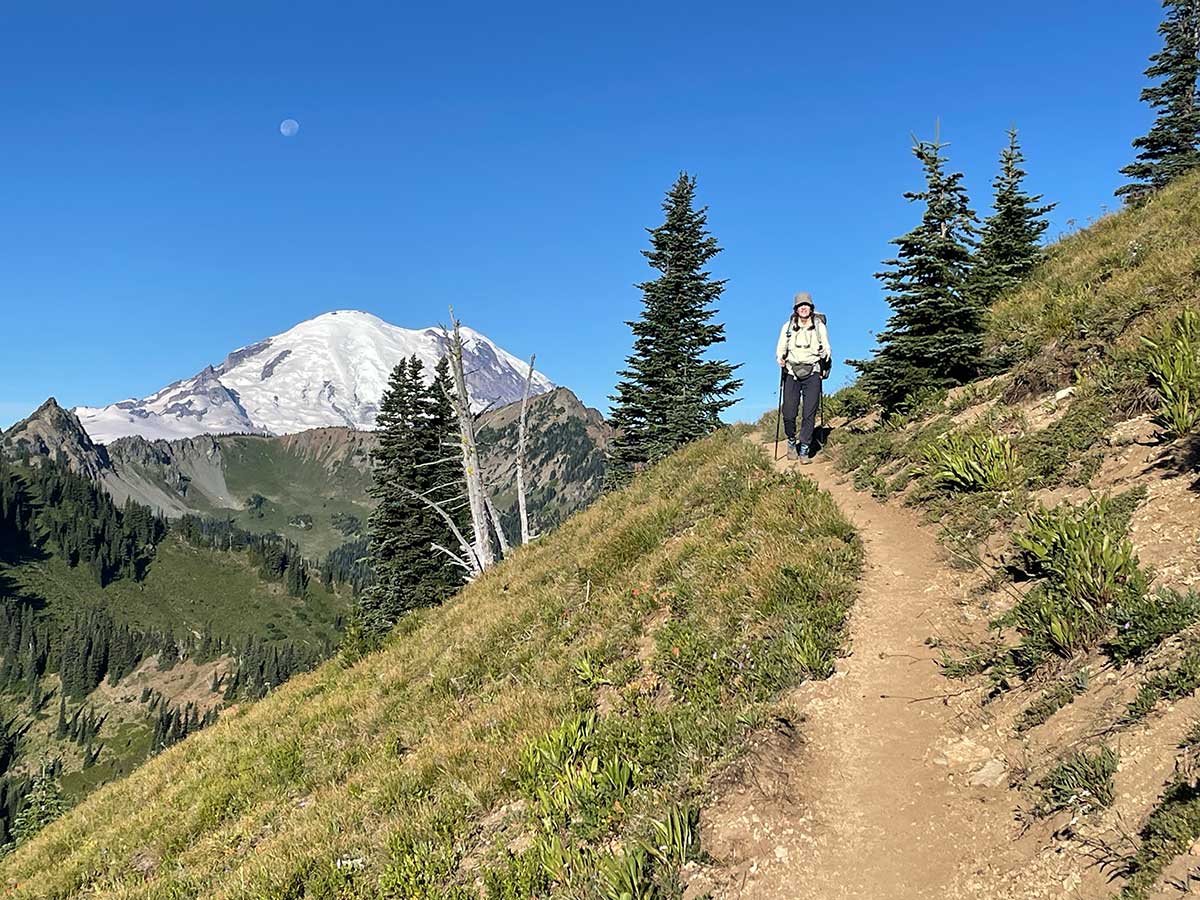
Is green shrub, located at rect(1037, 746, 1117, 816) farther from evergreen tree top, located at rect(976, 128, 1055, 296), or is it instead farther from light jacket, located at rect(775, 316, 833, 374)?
evergreen tree top, located at rect(976, 128, 1055, 296)

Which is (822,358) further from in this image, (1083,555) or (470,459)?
(470,459)

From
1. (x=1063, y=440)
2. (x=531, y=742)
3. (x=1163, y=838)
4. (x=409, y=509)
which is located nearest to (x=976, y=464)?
(x=1063, y=440)

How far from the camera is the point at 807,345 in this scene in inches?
520

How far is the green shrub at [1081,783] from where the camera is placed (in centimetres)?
406

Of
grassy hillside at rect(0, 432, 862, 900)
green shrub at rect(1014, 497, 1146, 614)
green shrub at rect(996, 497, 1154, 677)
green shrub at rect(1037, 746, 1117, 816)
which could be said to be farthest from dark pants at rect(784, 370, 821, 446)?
green shrub at rect(1037, 746, 1117, 816)

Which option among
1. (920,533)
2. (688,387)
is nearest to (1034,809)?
(920,533)

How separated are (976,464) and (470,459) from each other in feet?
63.7

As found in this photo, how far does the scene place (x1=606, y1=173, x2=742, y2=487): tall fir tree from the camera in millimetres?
30938

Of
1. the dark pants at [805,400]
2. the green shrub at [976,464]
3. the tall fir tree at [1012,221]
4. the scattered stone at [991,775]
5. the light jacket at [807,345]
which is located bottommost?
the scattered stone at [991,775]

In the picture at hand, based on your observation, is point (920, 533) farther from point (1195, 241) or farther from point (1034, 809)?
point (1195, 241)

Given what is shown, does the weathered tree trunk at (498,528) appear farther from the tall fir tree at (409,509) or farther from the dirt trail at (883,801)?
the dirt trail at (883,801)

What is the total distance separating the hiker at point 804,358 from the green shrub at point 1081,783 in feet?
31.9

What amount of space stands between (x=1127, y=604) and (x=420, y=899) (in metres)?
6.48

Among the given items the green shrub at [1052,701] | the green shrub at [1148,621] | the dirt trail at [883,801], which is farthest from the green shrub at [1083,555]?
the dirt trail at [883,801]
